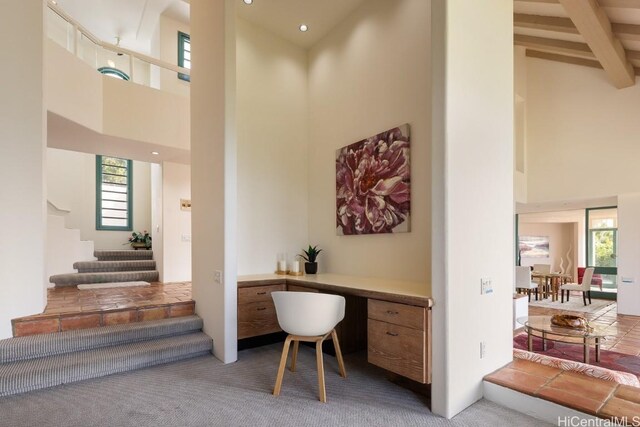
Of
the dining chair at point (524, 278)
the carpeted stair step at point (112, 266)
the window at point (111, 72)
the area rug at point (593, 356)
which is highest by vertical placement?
the window at point (111, 72)

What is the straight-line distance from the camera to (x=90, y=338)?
3355 millimetres

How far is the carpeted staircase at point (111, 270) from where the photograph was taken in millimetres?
5859

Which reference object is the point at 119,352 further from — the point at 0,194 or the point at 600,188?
the point at 600,188

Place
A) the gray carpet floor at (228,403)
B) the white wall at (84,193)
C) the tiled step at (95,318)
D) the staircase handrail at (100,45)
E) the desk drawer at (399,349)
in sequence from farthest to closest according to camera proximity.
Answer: the white wall at (84,193) < the staircase handrail at (100,45) < the tiled step at (95,318) < the desk drawer at (399,349) < the gray carpet floor at (228,403)

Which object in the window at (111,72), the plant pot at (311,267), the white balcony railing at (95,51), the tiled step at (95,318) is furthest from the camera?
the window at (111,72)

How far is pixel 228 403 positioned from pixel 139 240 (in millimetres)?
6793

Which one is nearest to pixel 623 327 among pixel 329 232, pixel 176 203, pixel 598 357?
pixel 598 357

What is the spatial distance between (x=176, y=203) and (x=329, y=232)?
3.44 meters

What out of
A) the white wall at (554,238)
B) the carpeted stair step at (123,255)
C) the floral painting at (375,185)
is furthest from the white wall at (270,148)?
the white wall at (554,238)

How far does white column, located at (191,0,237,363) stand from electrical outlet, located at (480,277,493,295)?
7.83ft

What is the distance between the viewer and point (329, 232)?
459 cm

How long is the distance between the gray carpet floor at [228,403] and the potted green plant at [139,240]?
18.3ft

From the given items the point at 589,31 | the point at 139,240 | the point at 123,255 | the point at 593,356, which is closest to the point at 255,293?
the point at 593,356

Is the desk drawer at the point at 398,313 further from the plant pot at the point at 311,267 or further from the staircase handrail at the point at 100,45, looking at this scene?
the staircase handrail at the point at 100,45
